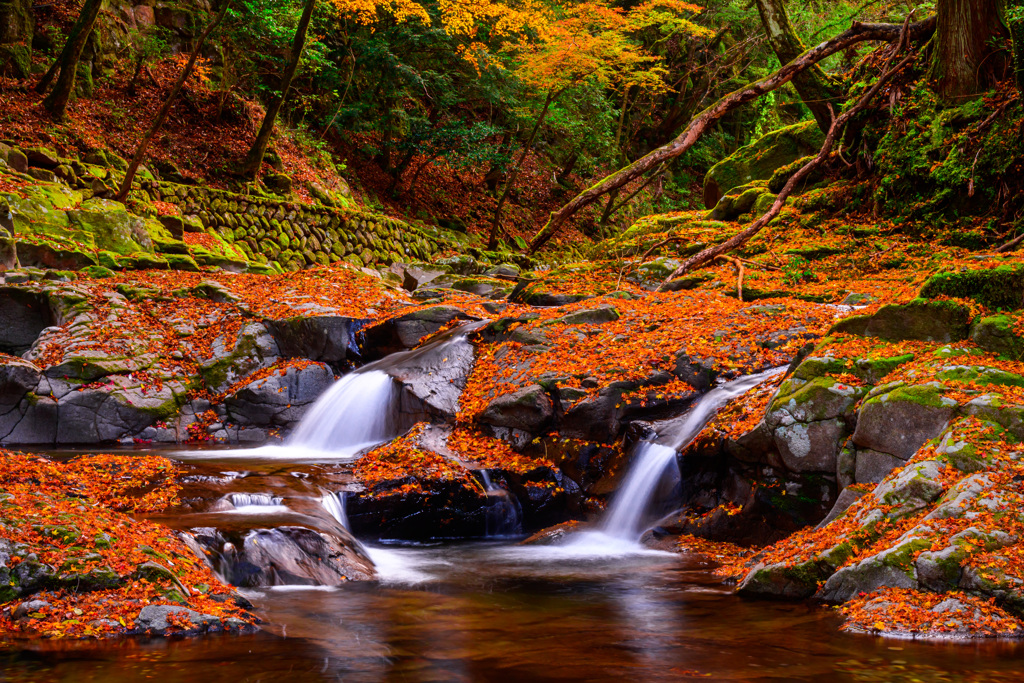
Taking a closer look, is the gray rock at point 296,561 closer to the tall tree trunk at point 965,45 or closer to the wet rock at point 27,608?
the wet rock at point 27,608

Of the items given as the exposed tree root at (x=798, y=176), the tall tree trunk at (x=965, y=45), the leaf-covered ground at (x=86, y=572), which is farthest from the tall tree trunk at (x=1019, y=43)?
the leaf-covered ground at (x=86, y=572)

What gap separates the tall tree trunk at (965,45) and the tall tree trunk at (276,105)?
13145 millimetres

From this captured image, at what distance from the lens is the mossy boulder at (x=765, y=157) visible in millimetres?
17031

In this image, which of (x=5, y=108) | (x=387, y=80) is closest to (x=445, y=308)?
(x=5, y=108)

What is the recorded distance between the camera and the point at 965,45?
1097 centimetres

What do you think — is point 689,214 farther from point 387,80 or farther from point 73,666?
point 73,666

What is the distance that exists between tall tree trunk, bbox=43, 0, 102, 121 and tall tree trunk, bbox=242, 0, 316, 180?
4.05 meters

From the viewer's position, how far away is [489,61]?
21734mm

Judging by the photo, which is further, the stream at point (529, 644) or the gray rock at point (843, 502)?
the gray rock at point (843, 502)

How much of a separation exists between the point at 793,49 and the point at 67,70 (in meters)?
15.7

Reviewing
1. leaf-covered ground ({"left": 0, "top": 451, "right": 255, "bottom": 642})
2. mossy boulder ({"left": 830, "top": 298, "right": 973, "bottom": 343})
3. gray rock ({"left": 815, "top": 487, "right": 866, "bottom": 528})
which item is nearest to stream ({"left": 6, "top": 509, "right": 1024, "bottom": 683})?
leaf-covered ground ({"left": 0, "top": 451, "right": 255, "bottom": 642})

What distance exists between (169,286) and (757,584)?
11.4m

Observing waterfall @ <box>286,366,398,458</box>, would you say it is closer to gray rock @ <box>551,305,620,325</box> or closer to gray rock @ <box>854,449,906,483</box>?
gray rock @ <box>551,305,620,325</box>

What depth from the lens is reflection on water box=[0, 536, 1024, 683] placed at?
3451 mm
